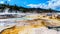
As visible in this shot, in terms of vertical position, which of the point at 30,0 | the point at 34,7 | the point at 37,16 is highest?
the point at 30,0

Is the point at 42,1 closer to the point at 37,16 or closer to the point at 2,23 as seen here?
the point at 37,16

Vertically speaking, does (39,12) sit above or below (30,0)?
below

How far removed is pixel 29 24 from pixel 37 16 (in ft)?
0.60

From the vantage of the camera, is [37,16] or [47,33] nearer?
[47,33]

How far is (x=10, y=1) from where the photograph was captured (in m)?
1.76

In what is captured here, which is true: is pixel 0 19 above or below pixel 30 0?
below

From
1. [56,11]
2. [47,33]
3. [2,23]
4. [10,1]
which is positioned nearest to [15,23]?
[2,23]

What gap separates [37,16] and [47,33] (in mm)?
308

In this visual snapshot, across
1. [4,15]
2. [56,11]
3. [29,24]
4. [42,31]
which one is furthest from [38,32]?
[4,15]

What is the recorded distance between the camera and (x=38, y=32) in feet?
5.41

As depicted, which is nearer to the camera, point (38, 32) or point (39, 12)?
point (38, 32)

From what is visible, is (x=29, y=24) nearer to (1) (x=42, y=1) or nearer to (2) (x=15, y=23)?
(2) (x=15, y=23)

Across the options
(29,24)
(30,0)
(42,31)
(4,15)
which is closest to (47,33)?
(42,31)

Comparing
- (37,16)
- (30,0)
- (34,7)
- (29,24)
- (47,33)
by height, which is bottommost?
(47,33)
